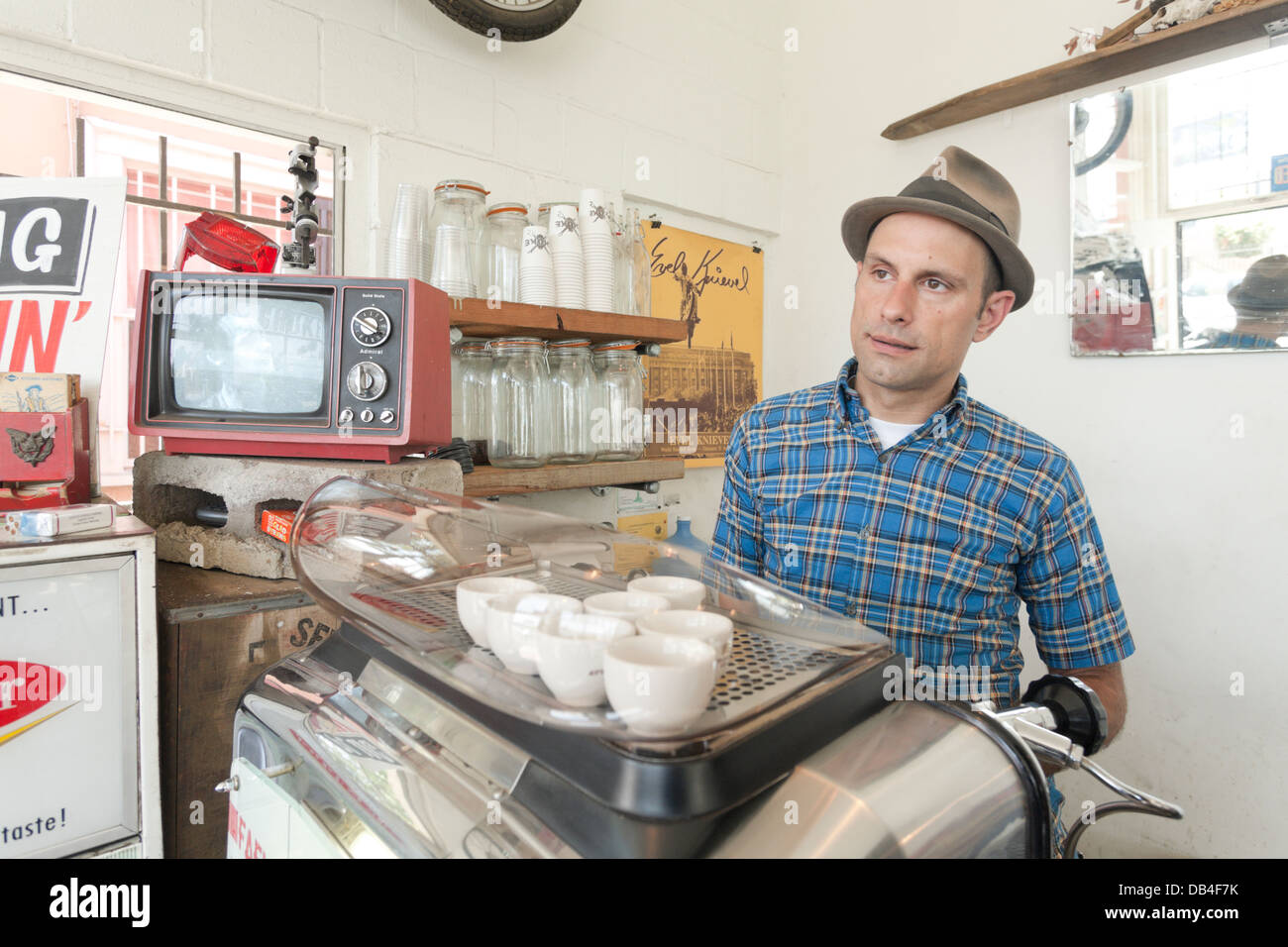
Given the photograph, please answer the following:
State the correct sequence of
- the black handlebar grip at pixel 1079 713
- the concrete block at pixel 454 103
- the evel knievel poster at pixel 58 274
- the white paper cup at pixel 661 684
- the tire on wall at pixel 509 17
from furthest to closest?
the concrete block at pixel 454 103 → the tire on wall at pixel 509 17 → the evel knievel poster at pixel 58 274 → the black handlebar grip at pixel 1079 713 → the white paper cup at pixel 661 684

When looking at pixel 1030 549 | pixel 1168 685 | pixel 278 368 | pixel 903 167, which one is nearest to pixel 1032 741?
pixel 1030 549

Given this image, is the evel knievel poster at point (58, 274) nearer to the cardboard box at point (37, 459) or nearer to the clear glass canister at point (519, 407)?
the cardboard box at point (37, 459)

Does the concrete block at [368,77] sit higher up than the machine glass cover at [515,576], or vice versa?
the concrete block at [368,77]

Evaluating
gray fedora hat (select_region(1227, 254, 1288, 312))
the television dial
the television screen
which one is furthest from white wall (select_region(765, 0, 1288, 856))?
the television screen

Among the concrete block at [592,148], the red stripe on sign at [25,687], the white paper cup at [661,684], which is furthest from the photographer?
the concrete block at [592,148]

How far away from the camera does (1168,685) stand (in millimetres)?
1896

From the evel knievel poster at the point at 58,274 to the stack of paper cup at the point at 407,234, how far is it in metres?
0.59

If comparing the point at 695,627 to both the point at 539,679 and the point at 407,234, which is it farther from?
the point at 407,234

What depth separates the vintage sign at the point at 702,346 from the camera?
2475mm

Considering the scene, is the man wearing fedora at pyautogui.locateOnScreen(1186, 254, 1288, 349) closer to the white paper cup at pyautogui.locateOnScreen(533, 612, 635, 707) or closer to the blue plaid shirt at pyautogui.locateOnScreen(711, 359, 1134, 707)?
the blue plaid shirt at pyautogui.locateOnScreen(711, 359, 1134, 707)

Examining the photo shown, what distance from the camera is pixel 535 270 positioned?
5.89ft

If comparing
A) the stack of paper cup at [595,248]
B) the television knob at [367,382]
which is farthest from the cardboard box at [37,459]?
→ the stack of paper cup at [595,248]

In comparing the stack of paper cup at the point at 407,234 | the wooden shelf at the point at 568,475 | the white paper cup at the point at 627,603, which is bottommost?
the white paper cup at the point at 627,603

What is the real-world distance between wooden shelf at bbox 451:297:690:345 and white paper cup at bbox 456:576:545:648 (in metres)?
1.06
